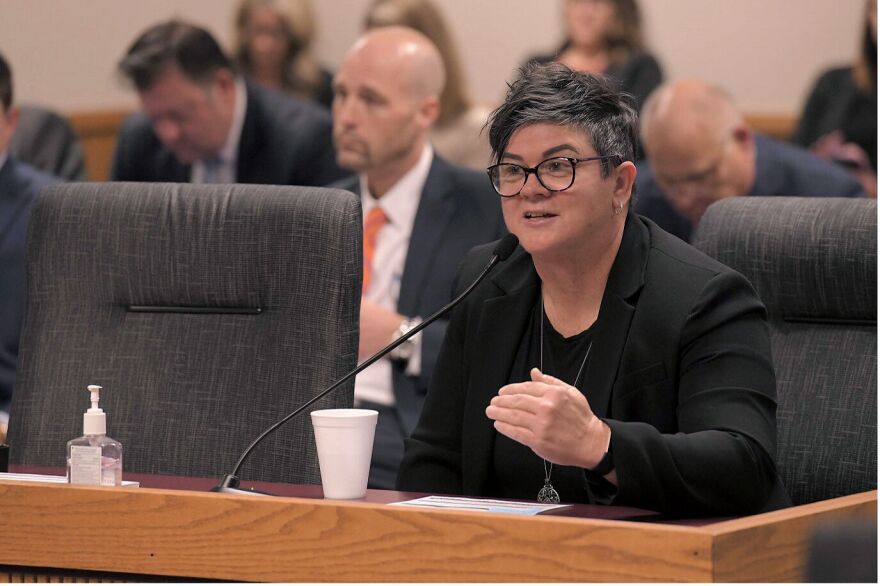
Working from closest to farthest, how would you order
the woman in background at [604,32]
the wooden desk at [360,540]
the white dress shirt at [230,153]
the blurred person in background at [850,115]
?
the wooden desk at [360,540]
the white dress shirt at [230,153]
the blurred person in background at [850,115]
the woman in background at [604,32]

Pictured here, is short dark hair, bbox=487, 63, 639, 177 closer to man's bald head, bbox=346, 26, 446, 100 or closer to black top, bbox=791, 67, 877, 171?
Result: man's bald head, bbox=346, 26, 446, 100

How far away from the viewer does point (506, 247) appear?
1.65 m

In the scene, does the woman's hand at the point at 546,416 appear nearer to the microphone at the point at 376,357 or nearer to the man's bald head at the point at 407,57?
the microphone at the point at 376,357

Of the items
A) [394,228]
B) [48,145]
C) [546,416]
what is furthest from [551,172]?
[48,145]

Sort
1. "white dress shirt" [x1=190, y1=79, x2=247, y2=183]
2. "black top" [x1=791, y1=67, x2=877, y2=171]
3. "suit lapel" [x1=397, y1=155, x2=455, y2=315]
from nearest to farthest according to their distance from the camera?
"suit lapel" [x1=397, y1=155, x2=455, y2=315] → "white dress shirt" [x1=190, y1=79, x2=247, y2=183] → "black top" [x1=791, y1=67, x2=877, y2=171]

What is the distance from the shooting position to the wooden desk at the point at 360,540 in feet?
3.85

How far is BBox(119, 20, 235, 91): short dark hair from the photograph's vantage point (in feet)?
11.9

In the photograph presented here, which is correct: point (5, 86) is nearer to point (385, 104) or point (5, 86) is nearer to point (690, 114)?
point (385, 104)

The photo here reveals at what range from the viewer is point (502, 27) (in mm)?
6055

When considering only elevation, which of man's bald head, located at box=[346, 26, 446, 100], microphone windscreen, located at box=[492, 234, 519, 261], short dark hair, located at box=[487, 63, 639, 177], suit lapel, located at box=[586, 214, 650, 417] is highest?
man's bald head, located at box=[346, 26, 446, 100]

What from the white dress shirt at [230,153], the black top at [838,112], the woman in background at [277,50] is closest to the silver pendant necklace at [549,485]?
the white dress shirt at [230,153]

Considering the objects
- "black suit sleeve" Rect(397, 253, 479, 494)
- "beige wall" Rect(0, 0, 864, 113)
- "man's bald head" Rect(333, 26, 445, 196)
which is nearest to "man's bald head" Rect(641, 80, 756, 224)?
"man's bald head" Rect(333, 26, 445, 196)

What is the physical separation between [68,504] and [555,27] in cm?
477

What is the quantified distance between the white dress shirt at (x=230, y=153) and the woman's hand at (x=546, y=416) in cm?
249
